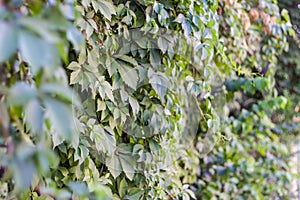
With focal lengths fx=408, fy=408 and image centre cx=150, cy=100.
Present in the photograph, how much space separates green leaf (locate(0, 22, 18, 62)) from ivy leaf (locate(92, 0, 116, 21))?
825 millimetres

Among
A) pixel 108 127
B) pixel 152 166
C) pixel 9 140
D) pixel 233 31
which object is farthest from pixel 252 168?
pixel 9 140

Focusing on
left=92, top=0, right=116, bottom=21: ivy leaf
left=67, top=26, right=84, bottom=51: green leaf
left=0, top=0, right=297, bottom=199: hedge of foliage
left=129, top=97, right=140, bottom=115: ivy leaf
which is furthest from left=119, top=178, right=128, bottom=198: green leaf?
left=67, top=26, right=84, bottom=51: green leaf

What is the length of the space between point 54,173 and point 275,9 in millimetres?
1821

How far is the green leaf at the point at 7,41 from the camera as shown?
53 cm

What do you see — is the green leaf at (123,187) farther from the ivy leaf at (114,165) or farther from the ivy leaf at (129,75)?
the ivy leaf at (129,75)

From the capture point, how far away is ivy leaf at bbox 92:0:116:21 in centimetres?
136

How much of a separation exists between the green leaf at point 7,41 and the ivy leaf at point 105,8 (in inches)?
32.5

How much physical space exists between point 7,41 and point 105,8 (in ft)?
2.85

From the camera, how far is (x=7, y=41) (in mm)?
537

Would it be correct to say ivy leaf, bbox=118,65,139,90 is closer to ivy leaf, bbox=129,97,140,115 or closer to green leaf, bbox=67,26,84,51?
ivy leaf, bbox=129,97,140,115

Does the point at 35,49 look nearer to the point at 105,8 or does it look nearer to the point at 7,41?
the point at 7,41

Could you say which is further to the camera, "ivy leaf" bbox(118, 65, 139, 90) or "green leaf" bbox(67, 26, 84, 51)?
"ivy leaf" bbox(118, 65, 139, 90)

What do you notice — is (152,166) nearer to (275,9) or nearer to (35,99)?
(35,99)

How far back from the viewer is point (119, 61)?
1.48 meters
